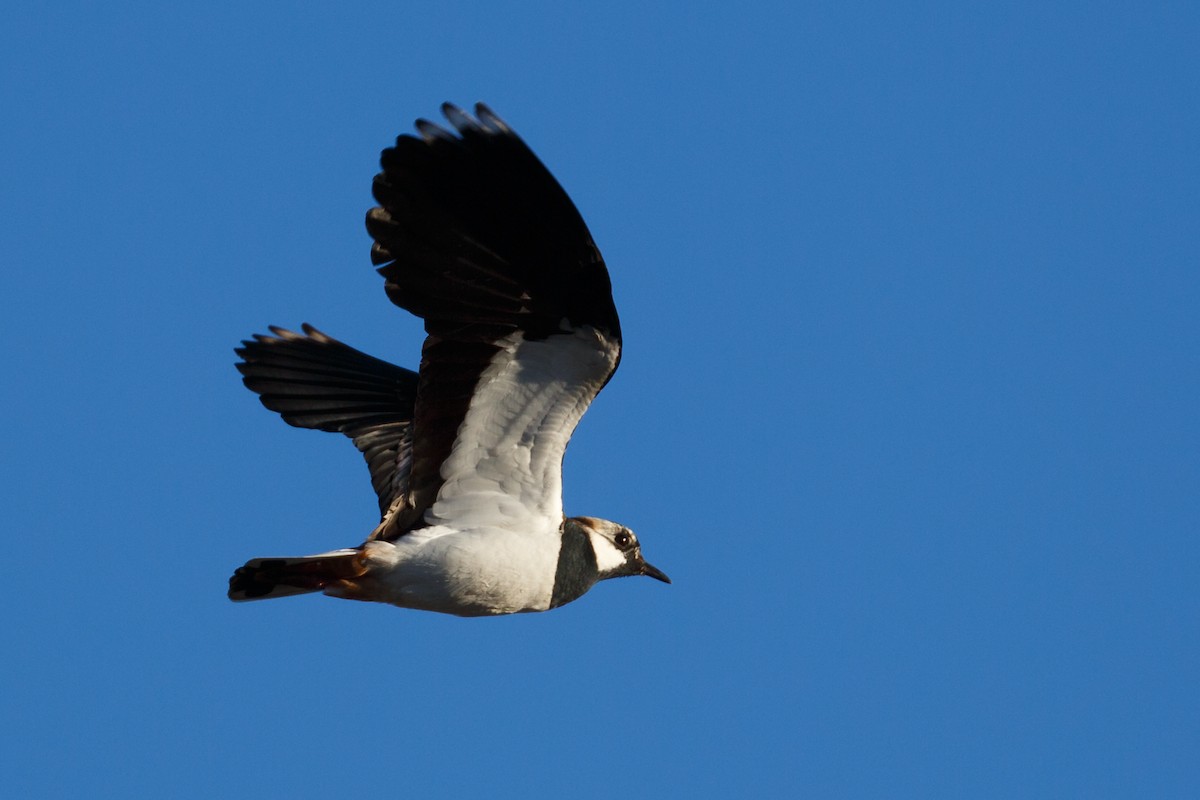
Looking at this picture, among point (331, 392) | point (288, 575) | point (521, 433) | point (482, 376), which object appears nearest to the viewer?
point (482, 376)

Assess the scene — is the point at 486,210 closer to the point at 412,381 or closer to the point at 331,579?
the point at 331,579

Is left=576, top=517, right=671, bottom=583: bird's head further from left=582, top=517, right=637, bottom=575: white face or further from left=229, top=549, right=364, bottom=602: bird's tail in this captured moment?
left=229, top=549, right=364, bottom=602: bird's tail

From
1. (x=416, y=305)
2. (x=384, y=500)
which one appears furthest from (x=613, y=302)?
(x=384, y=500)

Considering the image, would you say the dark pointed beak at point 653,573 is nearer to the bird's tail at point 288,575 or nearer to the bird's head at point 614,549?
the bird's head at point 614,549

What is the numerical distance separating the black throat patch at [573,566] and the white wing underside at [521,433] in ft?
0.80

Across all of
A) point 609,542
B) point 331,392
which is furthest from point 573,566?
point 331,392

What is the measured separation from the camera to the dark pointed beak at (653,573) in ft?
33.4

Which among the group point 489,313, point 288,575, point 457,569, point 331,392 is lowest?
point 288,575

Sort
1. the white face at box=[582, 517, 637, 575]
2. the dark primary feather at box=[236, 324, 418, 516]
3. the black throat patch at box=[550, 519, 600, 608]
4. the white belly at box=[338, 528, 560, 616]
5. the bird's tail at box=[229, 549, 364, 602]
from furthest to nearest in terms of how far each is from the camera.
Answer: the dark primary feather at box=[236, 324, 418, 516], the white face at box=[582, 517, 637, 575], the black throat patch at box=[550, 519, 600, 608], the white belly at box=[338, 528, 560, 616], the bird's tail at box=[229, 549, 364, 602]

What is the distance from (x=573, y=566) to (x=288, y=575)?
1.70m

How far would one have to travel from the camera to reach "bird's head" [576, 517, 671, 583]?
31.7ft

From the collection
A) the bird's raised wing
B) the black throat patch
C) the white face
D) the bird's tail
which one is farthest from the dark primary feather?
the bird's tail

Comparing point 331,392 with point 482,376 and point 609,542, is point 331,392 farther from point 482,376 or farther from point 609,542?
point 482,376

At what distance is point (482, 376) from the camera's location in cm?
793
